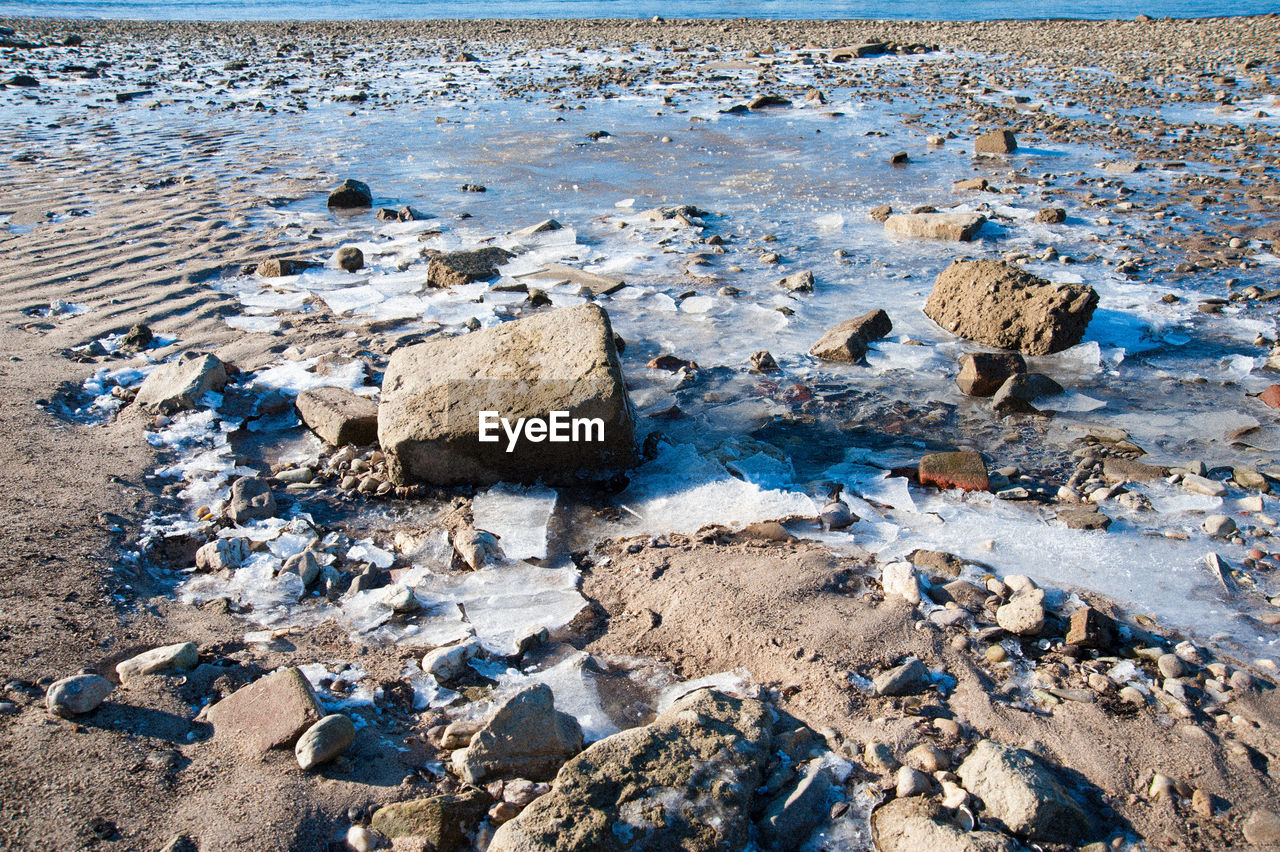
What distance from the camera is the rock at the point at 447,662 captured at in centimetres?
215

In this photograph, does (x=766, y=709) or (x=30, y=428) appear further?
(x=30, y=428)

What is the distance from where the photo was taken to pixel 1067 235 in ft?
17.6

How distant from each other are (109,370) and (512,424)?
7.52 ft

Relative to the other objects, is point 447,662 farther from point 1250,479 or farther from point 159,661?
point 1250,479

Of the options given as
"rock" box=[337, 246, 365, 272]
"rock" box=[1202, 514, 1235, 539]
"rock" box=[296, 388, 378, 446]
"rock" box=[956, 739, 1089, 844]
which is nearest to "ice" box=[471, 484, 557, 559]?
"rock" box=[296, 388, 378, 446]

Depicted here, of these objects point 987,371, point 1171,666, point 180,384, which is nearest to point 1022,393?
point 987,371

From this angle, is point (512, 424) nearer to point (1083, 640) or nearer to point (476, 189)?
point (1083, 640)

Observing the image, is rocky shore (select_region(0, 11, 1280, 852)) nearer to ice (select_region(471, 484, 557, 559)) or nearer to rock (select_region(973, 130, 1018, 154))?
ice (select_region(471, 484, 557, 559))

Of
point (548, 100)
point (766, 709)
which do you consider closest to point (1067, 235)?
point (766, 709)

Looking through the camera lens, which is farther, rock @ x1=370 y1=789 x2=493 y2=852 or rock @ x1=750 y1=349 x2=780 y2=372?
rock @ x1=750 y1=349 x2=780 y2=372

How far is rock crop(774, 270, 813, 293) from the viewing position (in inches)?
186

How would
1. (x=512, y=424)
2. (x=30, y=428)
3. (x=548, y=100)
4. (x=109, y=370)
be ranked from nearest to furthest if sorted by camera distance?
(x=512, y=424) < (x=30, y=428) < (x=109, y=370) < (x=548, y=100)

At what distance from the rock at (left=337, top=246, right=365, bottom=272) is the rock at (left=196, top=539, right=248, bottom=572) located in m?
2.90

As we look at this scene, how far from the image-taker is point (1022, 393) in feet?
11.5
